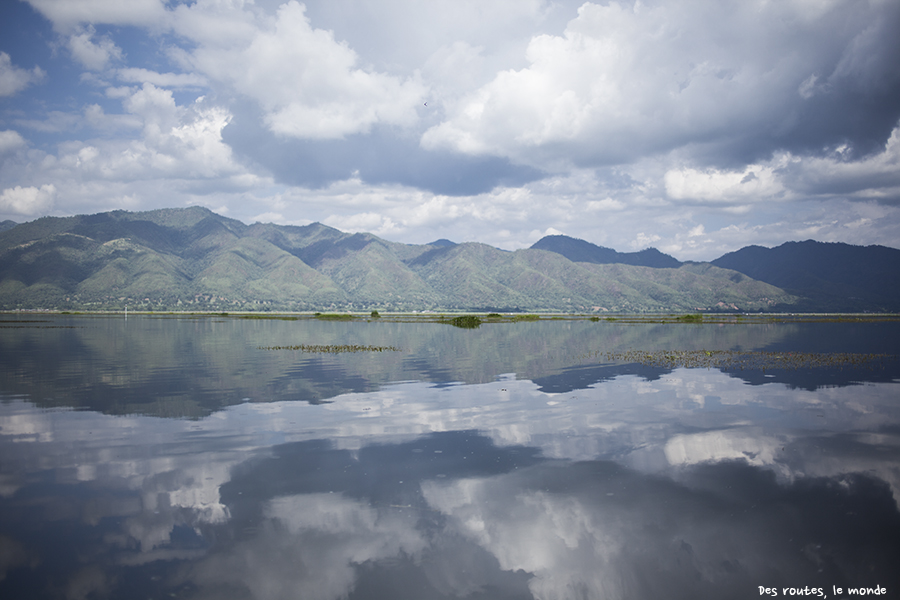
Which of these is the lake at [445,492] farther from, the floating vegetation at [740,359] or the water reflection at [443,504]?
the floating vegetation at [740,359]

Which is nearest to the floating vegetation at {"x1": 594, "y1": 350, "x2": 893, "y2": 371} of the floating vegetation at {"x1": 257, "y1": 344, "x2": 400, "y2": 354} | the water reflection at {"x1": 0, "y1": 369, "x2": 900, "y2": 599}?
the water reflection at {"x1": 0, "y1": 369, "x2": 900, "y2": 599}

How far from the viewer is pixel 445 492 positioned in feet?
52.5

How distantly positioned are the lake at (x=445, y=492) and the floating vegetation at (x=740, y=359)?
14.8 meters

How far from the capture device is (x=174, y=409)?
2798 cm

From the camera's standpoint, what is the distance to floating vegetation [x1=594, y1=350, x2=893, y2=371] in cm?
4969

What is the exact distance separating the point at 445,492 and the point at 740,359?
5022 cm

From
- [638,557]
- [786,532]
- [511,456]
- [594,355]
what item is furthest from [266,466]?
[594,355]

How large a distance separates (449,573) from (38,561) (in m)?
9.39

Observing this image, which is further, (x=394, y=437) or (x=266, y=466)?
(x=394, y=437)

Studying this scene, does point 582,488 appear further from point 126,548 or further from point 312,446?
point 126,548

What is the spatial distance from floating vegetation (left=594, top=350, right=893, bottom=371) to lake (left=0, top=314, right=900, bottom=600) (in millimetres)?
14800

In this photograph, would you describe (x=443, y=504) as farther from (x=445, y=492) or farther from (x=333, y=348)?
(x=333, y=348)

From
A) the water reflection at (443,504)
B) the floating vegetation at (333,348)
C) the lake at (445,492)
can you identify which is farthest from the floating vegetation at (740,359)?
the floating vegetation at (333,348)

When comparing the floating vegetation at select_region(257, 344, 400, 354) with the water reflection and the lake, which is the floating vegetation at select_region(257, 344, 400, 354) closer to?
the lake
